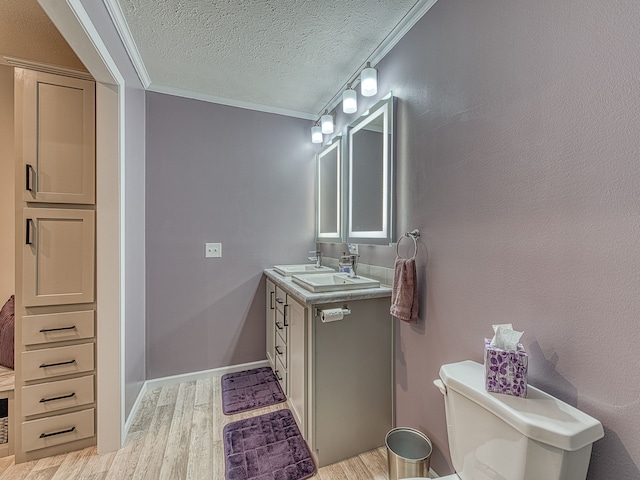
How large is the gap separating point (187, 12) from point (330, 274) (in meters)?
1.83

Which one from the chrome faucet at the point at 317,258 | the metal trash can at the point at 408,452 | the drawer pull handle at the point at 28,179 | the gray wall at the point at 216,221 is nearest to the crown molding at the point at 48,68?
the drawer pull handle at the point at 28,179

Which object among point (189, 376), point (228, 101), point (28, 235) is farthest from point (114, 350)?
point (228, 101)

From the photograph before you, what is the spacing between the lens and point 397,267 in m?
1.46

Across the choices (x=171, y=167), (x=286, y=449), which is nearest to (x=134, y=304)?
(x=171, y=167)

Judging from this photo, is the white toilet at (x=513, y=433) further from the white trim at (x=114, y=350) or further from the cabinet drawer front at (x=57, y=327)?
the cabinet drawer front at (x=57, y=327)

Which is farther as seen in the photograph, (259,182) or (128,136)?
(259,182)

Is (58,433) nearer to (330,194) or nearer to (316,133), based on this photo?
(330,194)

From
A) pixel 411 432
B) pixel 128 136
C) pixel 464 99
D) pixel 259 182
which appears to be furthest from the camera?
pixel 259 182

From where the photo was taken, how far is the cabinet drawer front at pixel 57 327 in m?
1.46

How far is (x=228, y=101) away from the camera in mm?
2406

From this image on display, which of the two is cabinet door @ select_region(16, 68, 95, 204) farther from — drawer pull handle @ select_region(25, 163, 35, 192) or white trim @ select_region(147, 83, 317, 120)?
white trim @ select_region(147, 83, 317, 120)

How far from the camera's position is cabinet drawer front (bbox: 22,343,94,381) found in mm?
1460

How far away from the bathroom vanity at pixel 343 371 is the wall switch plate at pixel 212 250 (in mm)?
995

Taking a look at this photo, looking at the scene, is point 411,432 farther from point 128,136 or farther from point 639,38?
point 128,136
